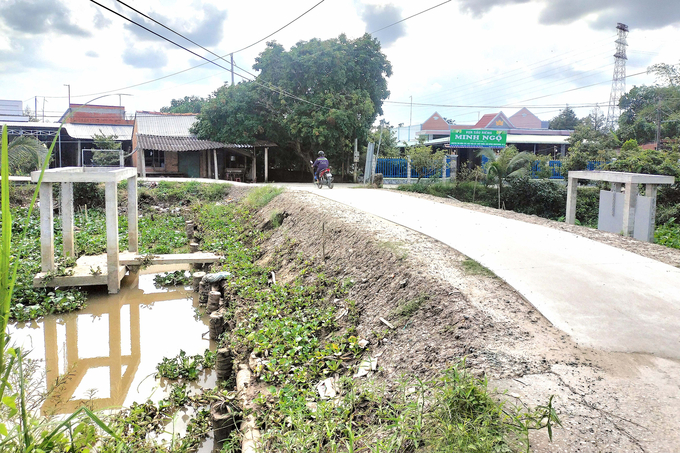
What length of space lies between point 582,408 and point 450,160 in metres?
24.0

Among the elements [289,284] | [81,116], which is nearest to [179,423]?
[289,284]

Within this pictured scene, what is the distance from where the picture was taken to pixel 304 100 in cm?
2689

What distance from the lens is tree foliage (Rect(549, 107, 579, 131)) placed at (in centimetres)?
5850

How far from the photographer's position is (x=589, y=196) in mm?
23359

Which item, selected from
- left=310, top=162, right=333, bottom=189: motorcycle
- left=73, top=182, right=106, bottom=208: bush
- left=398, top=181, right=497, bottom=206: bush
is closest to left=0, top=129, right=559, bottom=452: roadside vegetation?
left=310, top=162, right=333, bottom=189: motorcycle

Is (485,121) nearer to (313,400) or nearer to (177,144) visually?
(177,144)

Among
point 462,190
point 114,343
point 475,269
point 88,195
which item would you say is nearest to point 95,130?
point 88,195

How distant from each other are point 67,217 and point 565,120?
58.8 metres

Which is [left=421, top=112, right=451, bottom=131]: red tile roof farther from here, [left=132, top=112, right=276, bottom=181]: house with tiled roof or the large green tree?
[left=132, top=112, right=276, bottom=181]: house with tiled roof

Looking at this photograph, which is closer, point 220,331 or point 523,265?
point 523,265

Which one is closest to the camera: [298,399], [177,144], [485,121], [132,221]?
[298,399]

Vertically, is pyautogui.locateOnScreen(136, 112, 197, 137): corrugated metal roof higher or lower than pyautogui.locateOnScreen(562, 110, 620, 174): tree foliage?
higher

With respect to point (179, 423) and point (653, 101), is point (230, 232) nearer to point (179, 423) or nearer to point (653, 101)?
point (179, 423)

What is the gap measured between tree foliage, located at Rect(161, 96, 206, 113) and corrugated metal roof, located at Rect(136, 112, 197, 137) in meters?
9.90
